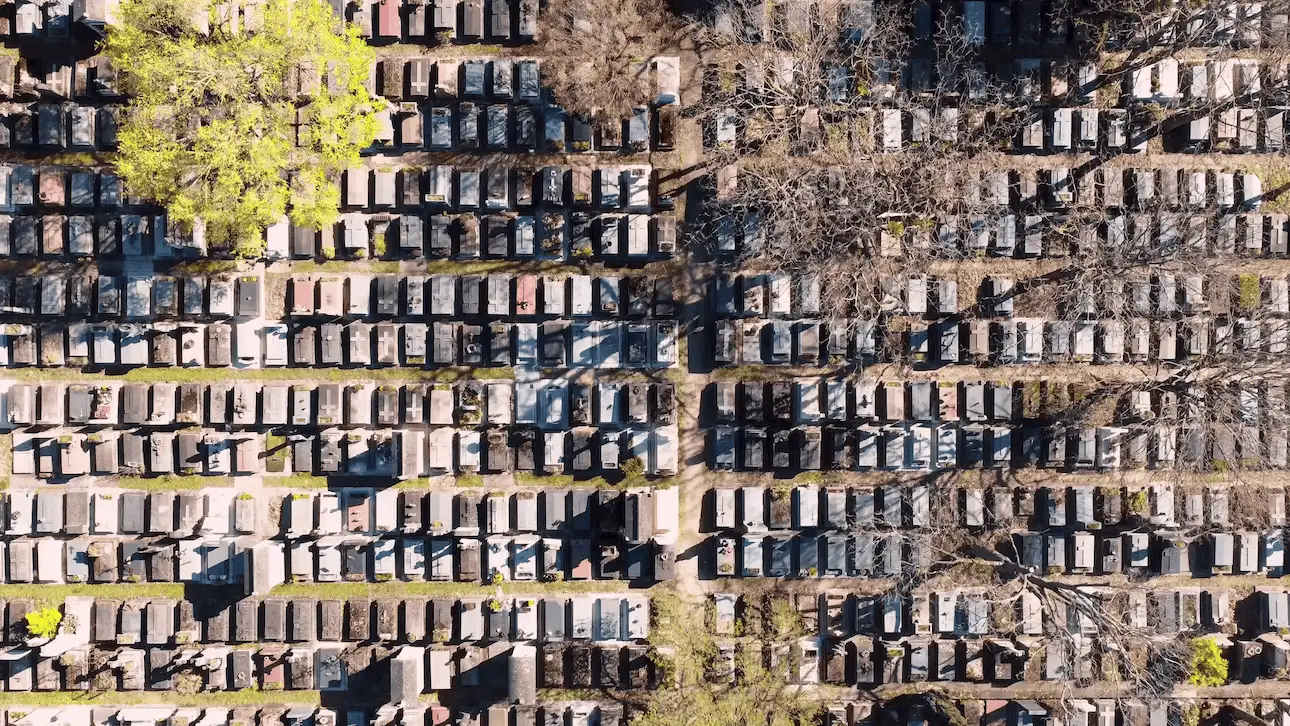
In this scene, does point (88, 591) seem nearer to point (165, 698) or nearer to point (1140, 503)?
point (165, 698)

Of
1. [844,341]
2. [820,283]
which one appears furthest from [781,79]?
[844,341]

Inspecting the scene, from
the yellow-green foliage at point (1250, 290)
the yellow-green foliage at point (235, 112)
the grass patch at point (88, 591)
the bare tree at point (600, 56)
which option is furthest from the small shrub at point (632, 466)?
the yellow-green foliage at point (1250, 290)

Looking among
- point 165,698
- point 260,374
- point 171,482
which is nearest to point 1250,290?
point 260,374

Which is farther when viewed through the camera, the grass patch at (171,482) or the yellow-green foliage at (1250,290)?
the yellow-green foliage at (1250,290)

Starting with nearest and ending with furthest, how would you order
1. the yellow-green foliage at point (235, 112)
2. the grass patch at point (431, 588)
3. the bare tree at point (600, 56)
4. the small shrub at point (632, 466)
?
1. the yellow-green foliage at point (235, 112)
2. the bare tree at point (600, 56)
3. the small shrub at point (632, 466)
4. the grass patch at point (431, 588)

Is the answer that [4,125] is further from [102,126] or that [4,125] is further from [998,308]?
[998,308]

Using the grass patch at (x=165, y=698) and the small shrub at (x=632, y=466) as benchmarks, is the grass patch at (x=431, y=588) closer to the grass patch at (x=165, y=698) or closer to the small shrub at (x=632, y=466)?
the grass patch at (x=165, y=698)

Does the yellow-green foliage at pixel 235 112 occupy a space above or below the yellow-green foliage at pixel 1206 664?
above
